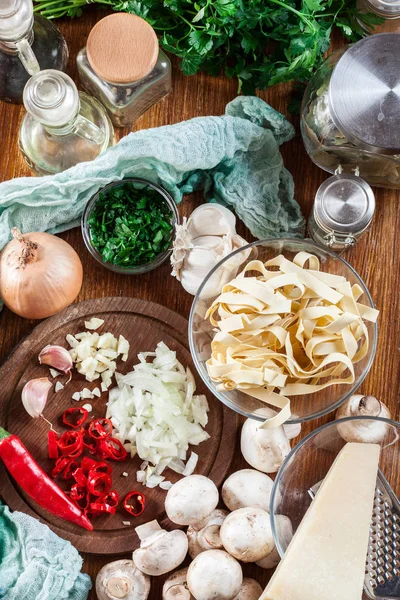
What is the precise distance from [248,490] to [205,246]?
0.55 meters

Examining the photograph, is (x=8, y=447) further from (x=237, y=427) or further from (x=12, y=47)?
(x=12, y=47)

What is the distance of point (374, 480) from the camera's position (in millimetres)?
1648

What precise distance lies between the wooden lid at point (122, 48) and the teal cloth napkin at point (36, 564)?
1.01 m

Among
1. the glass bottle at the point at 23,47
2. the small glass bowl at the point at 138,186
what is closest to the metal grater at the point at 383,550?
the small glass bowl at the point at 138,186

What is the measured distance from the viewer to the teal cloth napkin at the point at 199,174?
184 cm

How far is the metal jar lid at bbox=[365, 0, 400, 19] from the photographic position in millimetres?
1860

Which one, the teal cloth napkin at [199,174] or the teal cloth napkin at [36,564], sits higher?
the teal cloth napkin at [199,174]

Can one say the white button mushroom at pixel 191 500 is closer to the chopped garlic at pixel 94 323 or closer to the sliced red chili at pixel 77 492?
the sliced red chili at pixel 77 492

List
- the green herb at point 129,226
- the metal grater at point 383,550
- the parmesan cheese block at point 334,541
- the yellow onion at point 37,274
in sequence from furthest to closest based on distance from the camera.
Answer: the green herb at point 129,226, the yellow onion at point 37,274, the metal grater at point 383,550, the parmesan cheese block at point 334,541

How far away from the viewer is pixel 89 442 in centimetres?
186

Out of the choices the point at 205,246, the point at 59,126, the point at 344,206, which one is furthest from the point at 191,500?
the point at 59,126

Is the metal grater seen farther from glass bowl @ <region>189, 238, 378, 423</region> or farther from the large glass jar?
the large glass jar

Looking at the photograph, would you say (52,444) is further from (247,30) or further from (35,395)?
(247,30)

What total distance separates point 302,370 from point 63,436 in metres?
0.59
